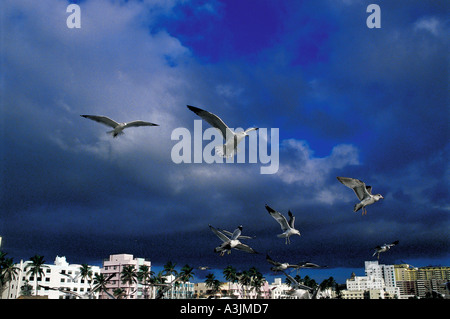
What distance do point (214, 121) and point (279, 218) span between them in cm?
837

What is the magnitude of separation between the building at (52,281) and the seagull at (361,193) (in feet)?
259

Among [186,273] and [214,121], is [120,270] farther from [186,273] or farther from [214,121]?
[214,121]

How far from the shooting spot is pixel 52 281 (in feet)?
337

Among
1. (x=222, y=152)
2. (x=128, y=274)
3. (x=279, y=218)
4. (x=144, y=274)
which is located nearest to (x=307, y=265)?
(x=279, y=218)

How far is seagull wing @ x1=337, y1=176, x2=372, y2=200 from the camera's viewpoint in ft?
76.7

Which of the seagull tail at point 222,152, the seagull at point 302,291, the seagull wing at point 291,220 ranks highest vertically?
the seagull tail at point 222,152

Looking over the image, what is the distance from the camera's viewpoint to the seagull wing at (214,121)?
883 inches

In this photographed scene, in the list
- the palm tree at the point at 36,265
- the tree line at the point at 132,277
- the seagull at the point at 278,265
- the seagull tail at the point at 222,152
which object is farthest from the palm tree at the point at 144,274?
the seagull tail at the point at 222,152

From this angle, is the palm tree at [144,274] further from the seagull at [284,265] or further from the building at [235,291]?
the seagull at [284,265]

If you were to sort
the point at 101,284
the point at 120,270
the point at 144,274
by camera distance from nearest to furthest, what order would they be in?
the point at 101,284, the point at 144,274, the point at 120,270

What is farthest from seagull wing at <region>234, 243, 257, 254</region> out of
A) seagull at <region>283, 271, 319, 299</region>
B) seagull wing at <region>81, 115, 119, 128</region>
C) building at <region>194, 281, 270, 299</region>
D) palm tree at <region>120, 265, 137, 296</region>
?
building at <region>194, 281, 270, 299</region>

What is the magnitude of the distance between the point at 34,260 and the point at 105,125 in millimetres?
79412
